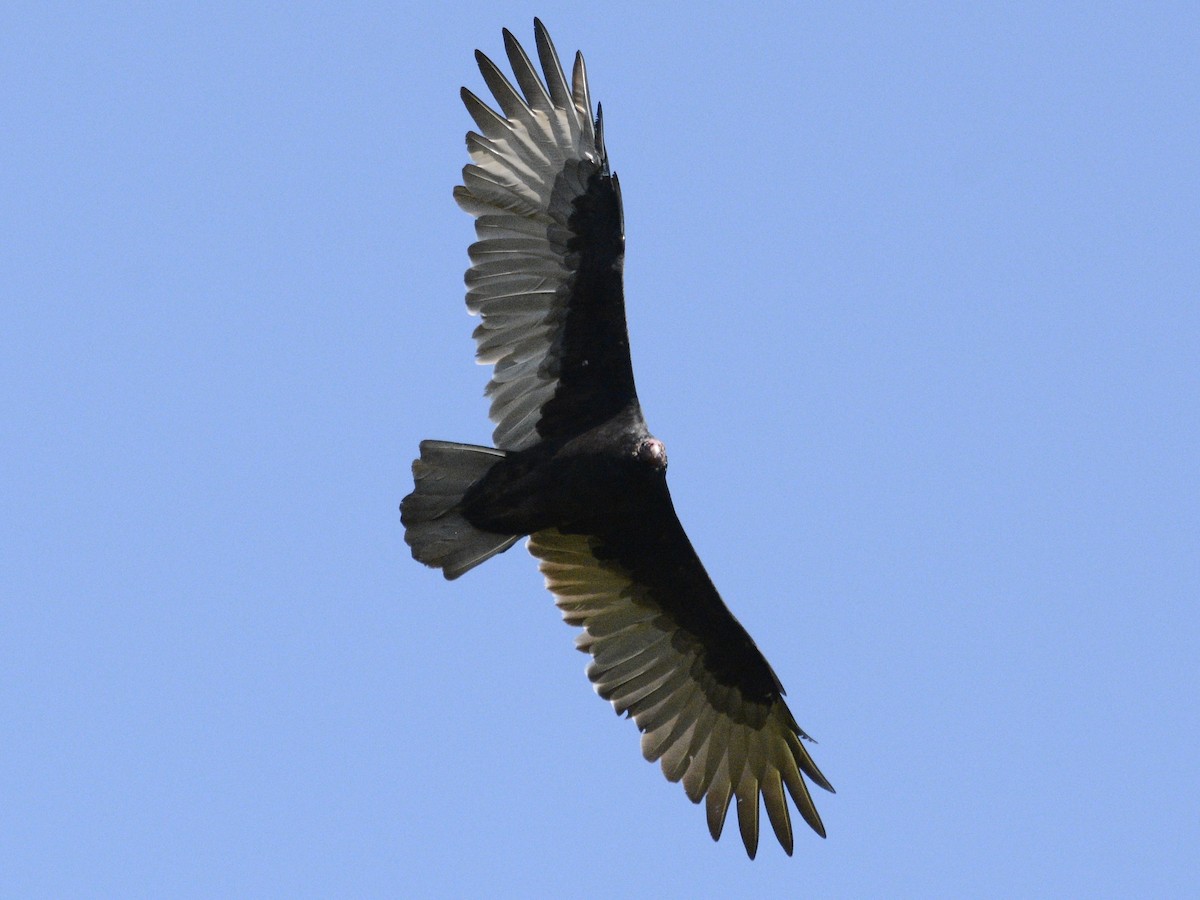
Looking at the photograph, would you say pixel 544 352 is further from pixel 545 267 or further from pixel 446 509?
pixel 446 509

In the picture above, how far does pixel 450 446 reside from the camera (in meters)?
8.88

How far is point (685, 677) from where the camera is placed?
31.8 ft

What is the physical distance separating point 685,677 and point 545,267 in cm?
230

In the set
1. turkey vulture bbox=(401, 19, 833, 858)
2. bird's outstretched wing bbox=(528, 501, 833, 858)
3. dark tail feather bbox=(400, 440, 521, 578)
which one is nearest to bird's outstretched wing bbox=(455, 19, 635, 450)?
turkey vulture bbox=(401, 19, 833, 858)

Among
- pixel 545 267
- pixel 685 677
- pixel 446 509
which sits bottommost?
pixel 685 677

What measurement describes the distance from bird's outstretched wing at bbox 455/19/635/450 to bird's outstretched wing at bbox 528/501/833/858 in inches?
33.5

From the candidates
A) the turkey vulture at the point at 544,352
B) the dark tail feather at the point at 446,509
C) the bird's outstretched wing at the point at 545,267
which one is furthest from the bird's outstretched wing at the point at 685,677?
the bird's outstretched wing at the point at 545,267

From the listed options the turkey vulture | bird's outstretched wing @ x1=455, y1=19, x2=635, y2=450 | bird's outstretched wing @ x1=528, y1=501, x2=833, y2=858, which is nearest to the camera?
the turkey vulture

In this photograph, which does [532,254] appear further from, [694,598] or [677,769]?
[677,769]

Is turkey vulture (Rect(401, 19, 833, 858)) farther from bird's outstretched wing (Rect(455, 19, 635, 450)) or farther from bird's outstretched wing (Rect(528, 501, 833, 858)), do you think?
bird's outstretched wing (Rect(528, 501, 833, 858))

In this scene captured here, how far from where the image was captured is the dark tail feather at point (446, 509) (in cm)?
890

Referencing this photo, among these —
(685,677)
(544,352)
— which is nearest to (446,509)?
(544,352)

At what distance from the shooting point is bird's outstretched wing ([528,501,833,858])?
31.2ft

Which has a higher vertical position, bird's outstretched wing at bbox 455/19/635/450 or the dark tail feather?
bird's outstretched wing at bbox 455/19/635/450
